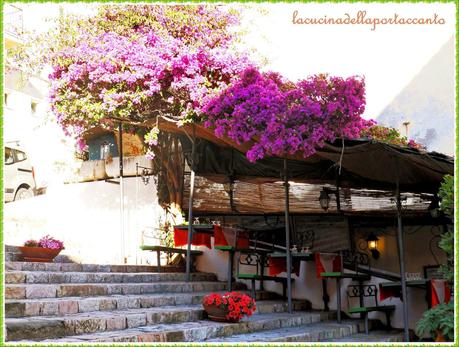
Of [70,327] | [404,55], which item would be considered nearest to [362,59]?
[404,55]

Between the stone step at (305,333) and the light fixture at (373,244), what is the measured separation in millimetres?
4997

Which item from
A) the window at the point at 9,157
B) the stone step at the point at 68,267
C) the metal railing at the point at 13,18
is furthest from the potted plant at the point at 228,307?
the metal railing at the point at 13,18

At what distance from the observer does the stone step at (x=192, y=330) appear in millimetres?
6297

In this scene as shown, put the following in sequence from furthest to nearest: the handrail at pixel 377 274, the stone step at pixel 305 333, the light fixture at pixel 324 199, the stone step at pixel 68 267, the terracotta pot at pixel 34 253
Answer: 1. the light fixture at pixel 324 199
2. the handrail at pixel 377 274
3. the terracotta pot at pixel 34 253
4. the stone step at pixel 68 267
5. the stone step at pixel 305 333

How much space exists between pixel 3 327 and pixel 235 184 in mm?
7346

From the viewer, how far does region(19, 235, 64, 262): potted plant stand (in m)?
9.80

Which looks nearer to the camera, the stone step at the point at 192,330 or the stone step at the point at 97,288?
the stone step at the point at 192,330

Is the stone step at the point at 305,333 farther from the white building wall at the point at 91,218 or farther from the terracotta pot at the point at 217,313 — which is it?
the white building wall at the point at 91,218

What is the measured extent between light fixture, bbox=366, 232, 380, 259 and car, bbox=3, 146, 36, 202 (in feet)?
32.0

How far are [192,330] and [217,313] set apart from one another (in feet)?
2.69

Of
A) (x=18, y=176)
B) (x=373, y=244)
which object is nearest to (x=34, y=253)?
(x=373, y=244)

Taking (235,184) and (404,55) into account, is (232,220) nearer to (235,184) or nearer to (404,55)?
(235,184)

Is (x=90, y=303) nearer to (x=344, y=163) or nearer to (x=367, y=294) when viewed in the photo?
(x=344, y=163)

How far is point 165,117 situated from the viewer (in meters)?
10.6
